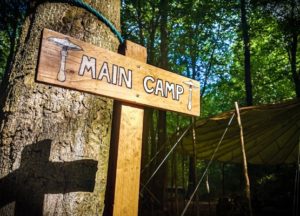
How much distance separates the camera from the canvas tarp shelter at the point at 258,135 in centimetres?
452

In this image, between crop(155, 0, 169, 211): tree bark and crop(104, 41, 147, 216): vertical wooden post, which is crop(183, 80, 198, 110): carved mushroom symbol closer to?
crop(104, 41, 147, 216): vertical wooden post

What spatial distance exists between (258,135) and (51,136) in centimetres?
504

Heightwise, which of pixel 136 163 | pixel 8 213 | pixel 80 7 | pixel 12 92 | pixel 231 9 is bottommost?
pixel 8 213

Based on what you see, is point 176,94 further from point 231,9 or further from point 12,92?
point 231,9

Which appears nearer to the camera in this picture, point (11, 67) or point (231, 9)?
point (11, 67)

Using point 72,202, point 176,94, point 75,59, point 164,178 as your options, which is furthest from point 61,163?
point 164,178

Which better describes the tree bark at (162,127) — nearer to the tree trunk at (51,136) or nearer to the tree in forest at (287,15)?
the tree in forest at (287,15)

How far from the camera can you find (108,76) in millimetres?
1567

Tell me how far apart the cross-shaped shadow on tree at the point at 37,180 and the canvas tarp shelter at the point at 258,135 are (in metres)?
3.18

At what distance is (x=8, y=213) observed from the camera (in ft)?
4.96

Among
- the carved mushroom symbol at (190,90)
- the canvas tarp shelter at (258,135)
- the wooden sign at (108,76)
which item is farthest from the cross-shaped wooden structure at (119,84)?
the canvas tarp shelter at (258,135)

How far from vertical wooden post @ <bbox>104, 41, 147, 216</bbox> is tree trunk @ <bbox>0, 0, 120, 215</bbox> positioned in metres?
0.25

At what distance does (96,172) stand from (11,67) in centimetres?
85

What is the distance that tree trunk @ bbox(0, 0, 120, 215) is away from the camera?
155 centimetres
